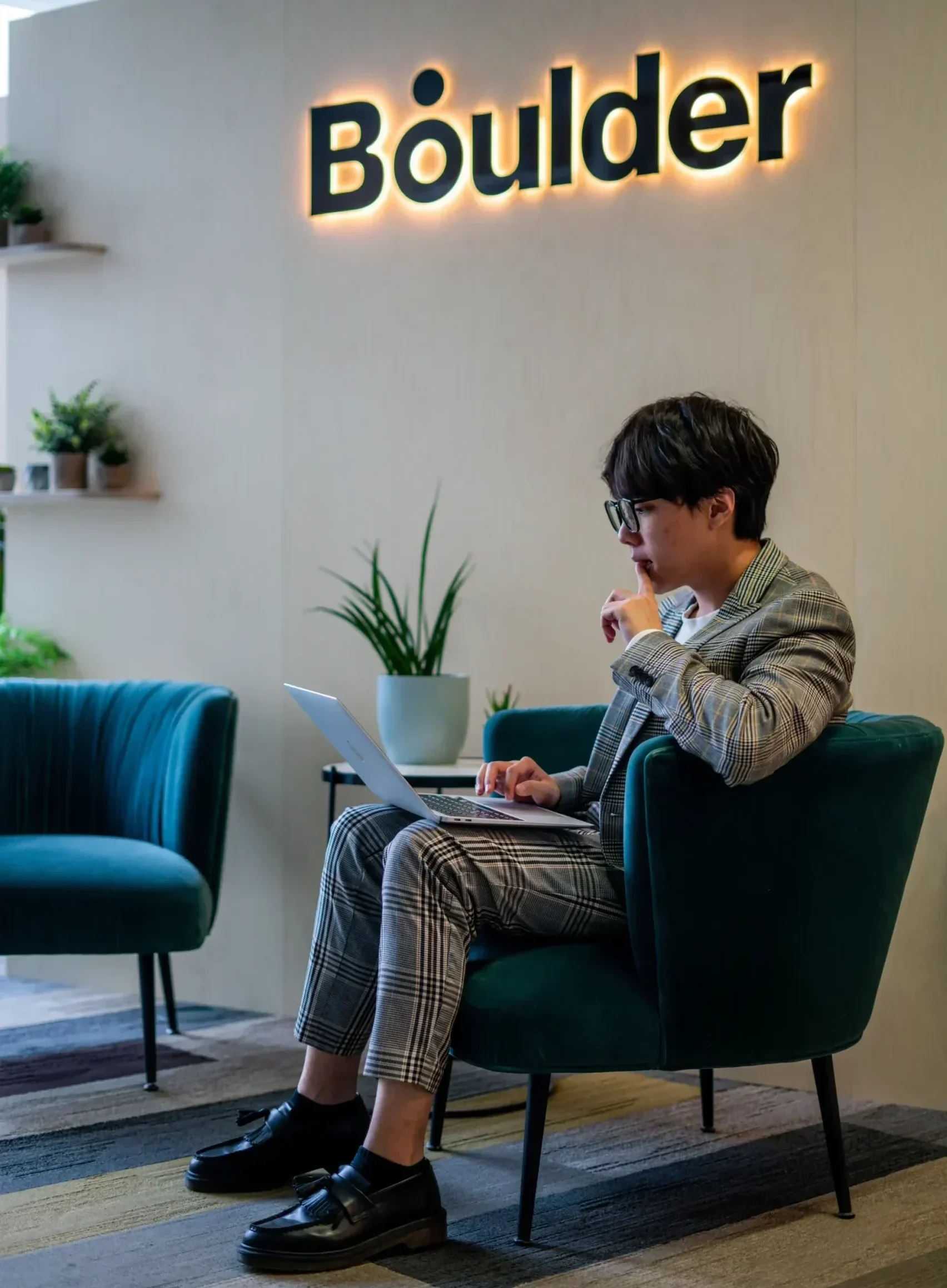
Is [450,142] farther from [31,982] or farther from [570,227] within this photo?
[31,982]

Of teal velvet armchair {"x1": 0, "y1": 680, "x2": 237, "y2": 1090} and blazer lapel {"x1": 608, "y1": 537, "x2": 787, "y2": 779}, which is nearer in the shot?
blazer lapel {"x1": 608, "y1": 537, "x2": 787, "y2": 779}

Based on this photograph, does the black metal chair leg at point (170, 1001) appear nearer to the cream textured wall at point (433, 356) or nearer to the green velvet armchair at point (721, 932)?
the cream textured wall at point (433, 356)

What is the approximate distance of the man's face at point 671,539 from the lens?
7.47 ft

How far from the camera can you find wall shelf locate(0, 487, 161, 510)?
3898 millimetres

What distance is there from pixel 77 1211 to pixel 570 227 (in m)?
2.25

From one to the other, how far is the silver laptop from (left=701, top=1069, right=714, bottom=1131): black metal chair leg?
64 centimetres

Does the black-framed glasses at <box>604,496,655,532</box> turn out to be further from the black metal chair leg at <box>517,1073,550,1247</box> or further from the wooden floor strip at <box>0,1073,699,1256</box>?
the wooden floor strip at <box>0,1073,699,1256</box>

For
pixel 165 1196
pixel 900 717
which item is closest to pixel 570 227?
pixel 900 717

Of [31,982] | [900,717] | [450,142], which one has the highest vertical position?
[450,142]

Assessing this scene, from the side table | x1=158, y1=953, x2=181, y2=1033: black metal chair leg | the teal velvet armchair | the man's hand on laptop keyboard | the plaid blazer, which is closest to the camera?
the plaid blazer

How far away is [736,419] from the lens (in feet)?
7.52

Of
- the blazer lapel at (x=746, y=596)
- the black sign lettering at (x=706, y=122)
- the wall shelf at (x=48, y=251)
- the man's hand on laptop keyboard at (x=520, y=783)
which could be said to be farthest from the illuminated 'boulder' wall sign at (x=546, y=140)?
the man's hand on laptop keyboard at (x=520, y=783)

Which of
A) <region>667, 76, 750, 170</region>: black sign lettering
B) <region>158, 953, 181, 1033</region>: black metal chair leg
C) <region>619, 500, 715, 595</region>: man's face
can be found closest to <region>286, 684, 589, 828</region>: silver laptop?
<region>619, 500, 715, 595</region>: man's face

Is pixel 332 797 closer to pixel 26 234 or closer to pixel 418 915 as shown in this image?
pixel 418 915
